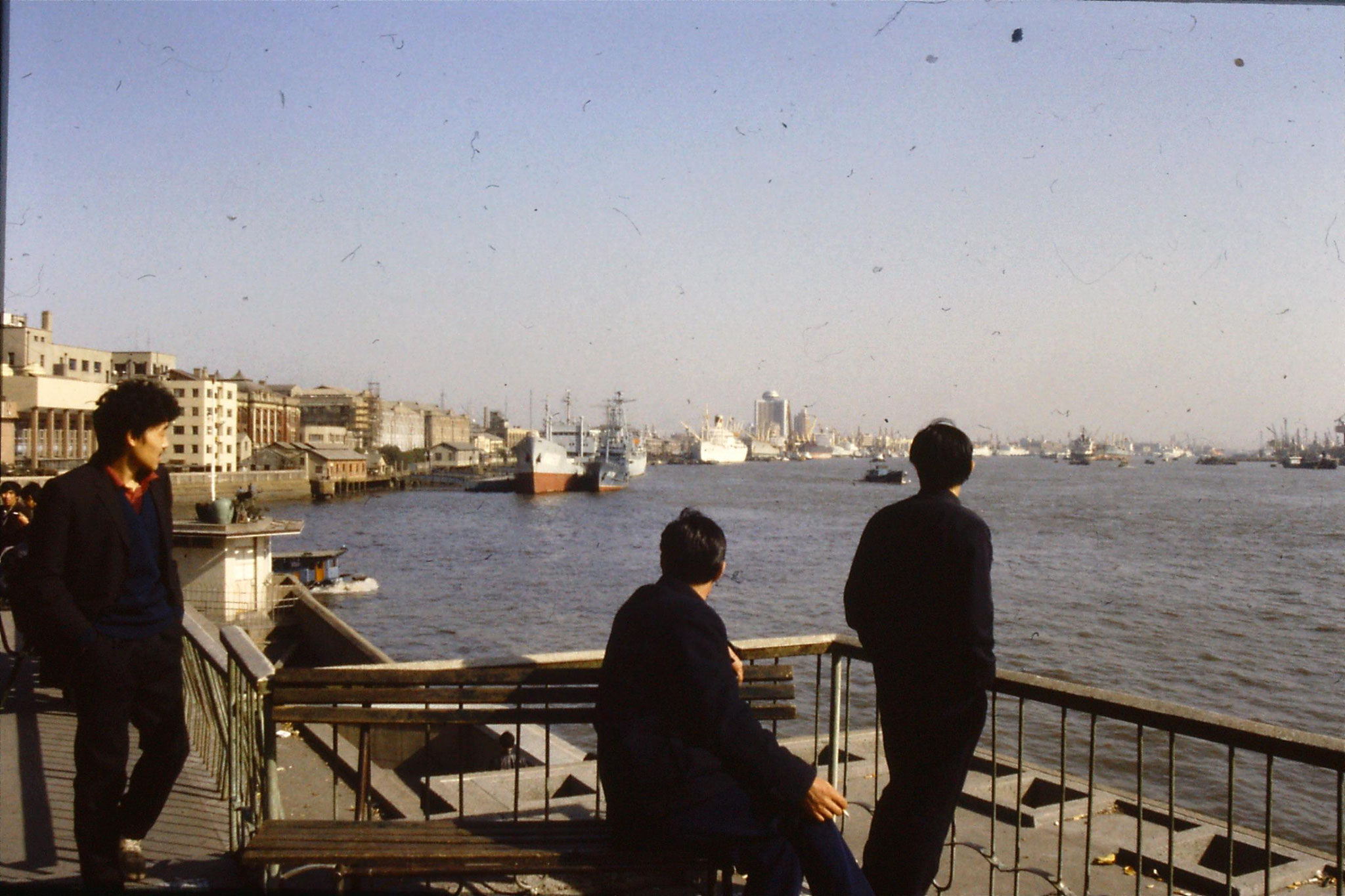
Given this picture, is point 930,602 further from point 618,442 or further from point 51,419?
point 618,442

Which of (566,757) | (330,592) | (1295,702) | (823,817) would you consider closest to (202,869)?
(823,817)

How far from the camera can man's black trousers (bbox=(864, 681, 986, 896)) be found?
334 centimetres

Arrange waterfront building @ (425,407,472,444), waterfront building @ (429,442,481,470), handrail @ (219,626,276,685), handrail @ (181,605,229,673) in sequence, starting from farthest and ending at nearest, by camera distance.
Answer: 1. waterfront building @ (425,407,472,444)
2. waterfront building @ (429,442,481,470)
3. handrail @ (181,605,229,673)
4. handrail @ (219,626,276,685)

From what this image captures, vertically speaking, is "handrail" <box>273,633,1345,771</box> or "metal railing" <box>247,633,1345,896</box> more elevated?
"handrail" <box>273,633,1345,771</box>

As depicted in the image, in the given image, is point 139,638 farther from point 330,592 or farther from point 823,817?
point 330,592

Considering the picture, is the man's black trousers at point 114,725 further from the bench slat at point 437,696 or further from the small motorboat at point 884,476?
the small motorboat at point 884,476

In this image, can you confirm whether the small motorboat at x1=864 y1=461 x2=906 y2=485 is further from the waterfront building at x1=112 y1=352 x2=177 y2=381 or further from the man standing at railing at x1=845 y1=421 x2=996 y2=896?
the man standing at railing at x1=845 y1=421 x2=996 y2=896

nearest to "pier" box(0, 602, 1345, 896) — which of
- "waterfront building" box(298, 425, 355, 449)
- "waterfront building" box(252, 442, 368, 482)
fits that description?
"waterfront building" box(252, 442, 368, 482)

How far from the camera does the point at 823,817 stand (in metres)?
3.13

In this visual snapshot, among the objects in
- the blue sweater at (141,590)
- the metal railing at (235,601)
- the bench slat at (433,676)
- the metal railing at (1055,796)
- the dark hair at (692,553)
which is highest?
the dark hair at (692,553)

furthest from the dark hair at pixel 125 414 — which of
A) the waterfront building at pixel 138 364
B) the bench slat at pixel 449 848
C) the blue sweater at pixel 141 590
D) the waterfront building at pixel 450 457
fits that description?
the waterfront building at pixel 450 457

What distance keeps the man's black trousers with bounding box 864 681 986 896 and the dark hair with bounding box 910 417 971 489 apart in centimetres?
70

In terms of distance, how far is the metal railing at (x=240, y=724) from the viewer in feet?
13.0

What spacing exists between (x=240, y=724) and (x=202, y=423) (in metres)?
94.0
